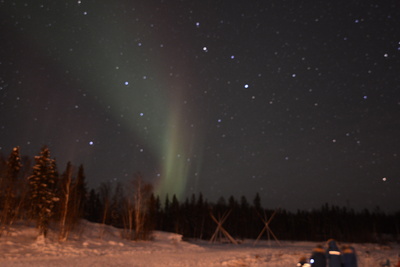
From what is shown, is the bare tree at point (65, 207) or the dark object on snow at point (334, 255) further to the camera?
the bare tree at point (65, 207)

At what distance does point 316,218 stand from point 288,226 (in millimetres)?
→ 9086

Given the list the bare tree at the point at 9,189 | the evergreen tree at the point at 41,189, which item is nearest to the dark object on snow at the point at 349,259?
the bare tree at the point at 9,189

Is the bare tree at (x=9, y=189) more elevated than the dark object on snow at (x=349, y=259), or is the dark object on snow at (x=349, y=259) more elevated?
the bare tree at (x=9, y=189)

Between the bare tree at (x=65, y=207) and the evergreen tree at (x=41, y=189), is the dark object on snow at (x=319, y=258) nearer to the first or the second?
the bare tree at (x=65, y=207)

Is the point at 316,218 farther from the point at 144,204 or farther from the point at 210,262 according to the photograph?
the point at 210,262

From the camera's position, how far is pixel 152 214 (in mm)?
57844

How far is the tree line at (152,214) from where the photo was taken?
33.0 m

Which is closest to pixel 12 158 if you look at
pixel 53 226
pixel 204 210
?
pixel 53 226

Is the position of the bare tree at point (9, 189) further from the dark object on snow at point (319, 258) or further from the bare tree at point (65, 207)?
the dark object on snow at point (319, 258)

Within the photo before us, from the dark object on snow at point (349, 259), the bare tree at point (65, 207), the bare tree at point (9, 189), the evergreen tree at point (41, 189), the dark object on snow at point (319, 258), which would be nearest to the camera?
the dark object on snow at point (349, 259)

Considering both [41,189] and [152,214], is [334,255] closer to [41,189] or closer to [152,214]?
[41,189]

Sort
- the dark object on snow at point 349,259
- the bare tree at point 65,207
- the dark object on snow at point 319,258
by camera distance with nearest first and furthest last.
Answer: the dark object on snow at point 349,259, the dark object on snow at point 319,258, the bare tree at point 65,207

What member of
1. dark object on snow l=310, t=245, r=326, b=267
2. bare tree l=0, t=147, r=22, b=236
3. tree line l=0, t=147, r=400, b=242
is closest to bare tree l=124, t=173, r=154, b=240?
tree line l=0, t=147, r=400, b=242

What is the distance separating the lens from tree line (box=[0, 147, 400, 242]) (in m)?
33.0
